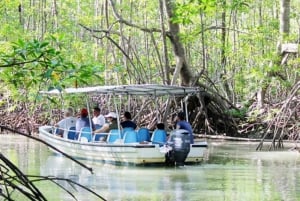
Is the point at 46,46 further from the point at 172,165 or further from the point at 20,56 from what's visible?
the point at 172,165

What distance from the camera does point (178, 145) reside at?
12.4m

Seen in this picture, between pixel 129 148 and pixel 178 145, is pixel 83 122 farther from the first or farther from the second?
pixel 178 145

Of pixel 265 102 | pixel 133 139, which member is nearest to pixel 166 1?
pixel 265 102

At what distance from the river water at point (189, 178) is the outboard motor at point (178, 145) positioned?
0.21 m

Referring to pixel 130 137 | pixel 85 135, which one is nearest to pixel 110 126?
pixel 85 135

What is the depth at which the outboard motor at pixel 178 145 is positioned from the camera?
12250mm

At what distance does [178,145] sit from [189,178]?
149 cm

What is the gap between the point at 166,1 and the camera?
1869 centimetres

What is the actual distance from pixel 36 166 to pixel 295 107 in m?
5.59

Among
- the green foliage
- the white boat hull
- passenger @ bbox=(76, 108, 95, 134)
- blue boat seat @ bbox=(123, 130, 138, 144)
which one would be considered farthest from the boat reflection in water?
the green foliage

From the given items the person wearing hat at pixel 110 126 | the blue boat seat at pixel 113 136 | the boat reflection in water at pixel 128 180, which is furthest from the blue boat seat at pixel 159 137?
the person wearing hat at pixel 110 126

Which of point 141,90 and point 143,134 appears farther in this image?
point 141,90

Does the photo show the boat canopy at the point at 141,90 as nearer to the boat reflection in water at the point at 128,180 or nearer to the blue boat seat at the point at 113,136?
the blue boat seat at the point at 113,136

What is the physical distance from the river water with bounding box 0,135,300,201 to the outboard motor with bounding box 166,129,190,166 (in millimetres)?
211
